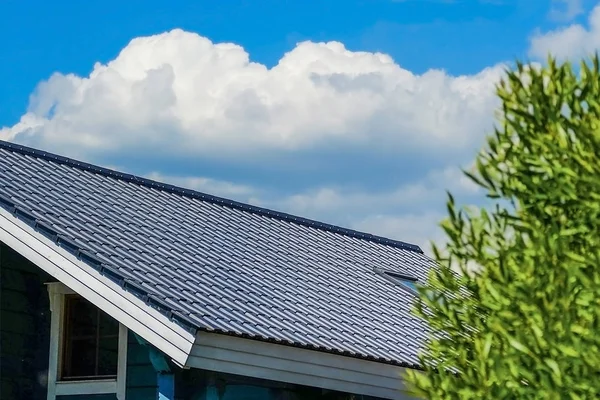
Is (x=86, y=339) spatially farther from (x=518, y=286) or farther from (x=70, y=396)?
(x=518, y=286)

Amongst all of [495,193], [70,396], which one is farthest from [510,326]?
[70,396]

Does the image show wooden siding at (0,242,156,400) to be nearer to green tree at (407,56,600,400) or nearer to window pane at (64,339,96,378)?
window pane at (64,339,96,378)

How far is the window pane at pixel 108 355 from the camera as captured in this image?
1264 cm

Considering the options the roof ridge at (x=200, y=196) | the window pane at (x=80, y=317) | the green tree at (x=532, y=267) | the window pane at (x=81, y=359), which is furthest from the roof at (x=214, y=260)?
the green tree at (x=532, y=267)

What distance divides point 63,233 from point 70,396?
200cm

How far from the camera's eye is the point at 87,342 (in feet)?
42.5

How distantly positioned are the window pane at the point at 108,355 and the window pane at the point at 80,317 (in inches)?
10.8

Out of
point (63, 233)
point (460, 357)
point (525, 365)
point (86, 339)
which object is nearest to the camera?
point (525, 365)

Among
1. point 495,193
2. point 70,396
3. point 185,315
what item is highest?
point 495,193

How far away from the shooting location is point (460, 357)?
817 centimetres

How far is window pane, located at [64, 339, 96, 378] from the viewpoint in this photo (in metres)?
12.9

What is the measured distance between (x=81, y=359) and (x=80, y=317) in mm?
489

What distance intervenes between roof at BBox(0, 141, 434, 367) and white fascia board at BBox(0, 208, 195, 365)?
8 cm

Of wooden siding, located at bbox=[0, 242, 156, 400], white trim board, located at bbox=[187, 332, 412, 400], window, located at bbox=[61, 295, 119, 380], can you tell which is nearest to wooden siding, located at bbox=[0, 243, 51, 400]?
wooden siding, located at bbox=[0, 242, 156, 400]
